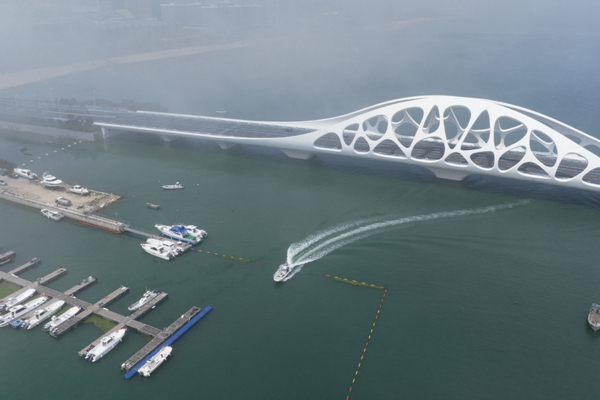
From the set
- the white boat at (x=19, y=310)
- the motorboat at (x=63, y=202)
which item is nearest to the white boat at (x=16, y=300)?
the white boat at (x=19, y=310)

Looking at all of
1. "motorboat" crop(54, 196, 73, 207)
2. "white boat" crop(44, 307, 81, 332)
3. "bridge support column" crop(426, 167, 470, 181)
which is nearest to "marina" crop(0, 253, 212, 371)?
"white boat" crop(44, 307, 81, 332)

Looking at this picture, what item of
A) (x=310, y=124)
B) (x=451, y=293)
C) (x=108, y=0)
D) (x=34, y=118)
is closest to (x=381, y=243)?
(x=451, y=293)

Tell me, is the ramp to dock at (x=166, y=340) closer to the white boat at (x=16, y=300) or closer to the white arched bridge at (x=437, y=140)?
the white boat at (x=16, y=300)

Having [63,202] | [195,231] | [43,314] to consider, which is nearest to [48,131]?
[63,202]

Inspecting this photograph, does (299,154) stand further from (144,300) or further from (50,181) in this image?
(144,300)

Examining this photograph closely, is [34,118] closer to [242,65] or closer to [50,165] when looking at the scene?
[50,165]

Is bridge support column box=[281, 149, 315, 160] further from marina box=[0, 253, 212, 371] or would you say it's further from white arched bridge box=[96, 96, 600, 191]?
marina box=[0, 253, 212, 371]
